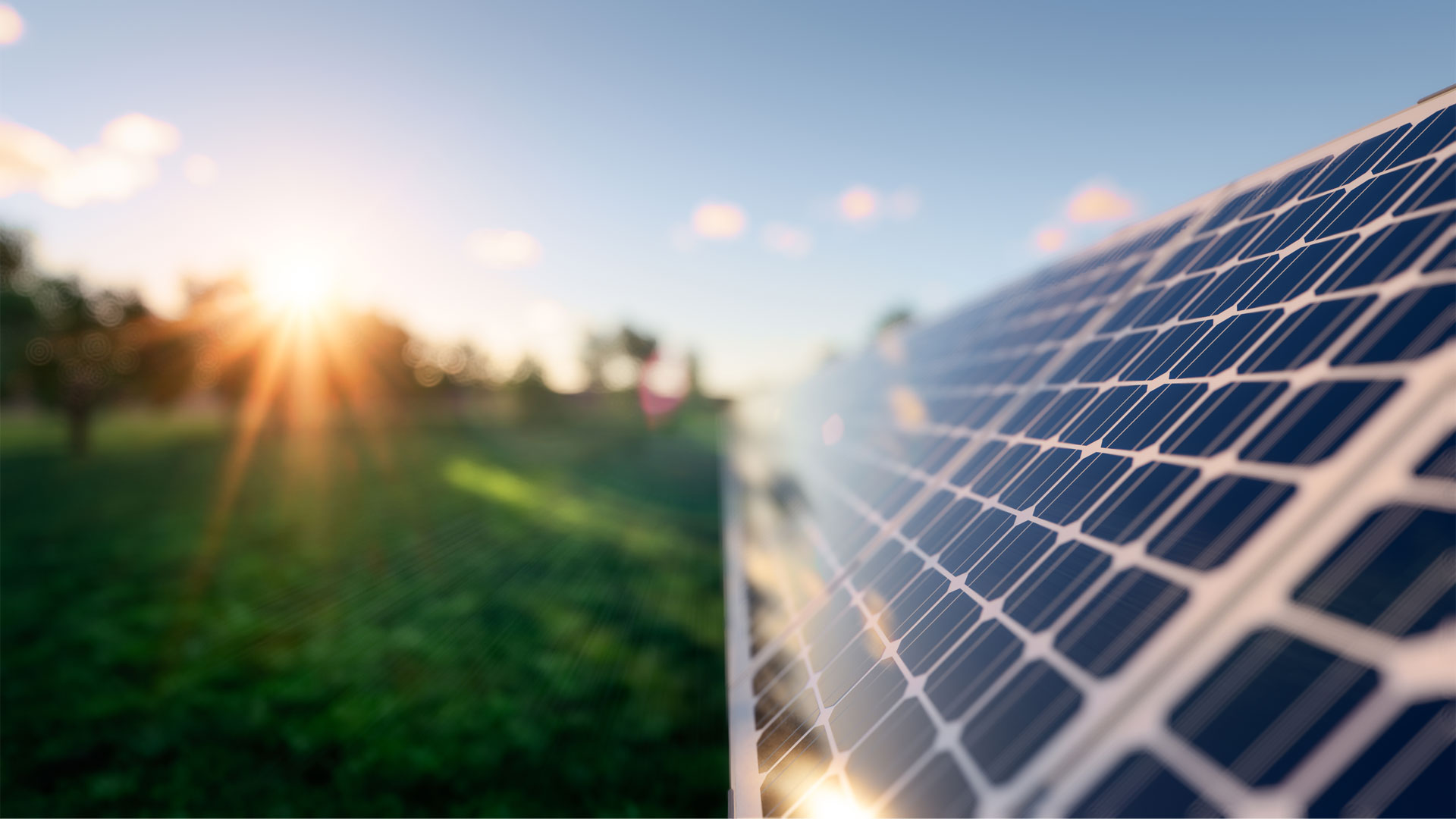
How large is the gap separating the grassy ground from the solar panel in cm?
365

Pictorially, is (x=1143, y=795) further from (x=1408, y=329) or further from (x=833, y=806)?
(x=1408, y=329)

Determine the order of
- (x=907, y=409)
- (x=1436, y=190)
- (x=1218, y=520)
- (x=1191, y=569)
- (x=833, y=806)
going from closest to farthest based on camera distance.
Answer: (x=1191, y=569) → (x=1218, y=520) → (x=833, y=806) → (x=1436, y=190) → (x=907, y=409)

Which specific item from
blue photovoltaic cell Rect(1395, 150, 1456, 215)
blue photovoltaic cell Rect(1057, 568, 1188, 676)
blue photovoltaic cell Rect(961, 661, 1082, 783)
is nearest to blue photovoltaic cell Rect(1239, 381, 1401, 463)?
blue photovoltaic cell Rect(1057, 568, 1188, 676)

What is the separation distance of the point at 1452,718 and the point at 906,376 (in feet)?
29.8

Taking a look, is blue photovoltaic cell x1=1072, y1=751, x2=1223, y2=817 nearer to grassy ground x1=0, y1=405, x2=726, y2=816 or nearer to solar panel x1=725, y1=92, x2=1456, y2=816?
solar panel x1=725, y1=92, x2=1456, y2=816

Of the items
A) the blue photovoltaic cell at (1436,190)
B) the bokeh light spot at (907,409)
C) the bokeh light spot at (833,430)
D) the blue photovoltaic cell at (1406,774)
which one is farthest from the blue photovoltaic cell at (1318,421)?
the bokeh light spot at (833,430)

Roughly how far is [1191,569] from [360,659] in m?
11.1

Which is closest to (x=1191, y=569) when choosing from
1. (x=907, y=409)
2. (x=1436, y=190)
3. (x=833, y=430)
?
(x=1436, y=190)

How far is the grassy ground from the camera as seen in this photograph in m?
6.64

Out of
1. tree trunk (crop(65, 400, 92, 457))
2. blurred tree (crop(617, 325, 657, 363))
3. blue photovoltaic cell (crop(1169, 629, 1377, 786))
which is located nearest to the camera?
blue photovoltaic cell (crop(1169, 629, 1377, 786))

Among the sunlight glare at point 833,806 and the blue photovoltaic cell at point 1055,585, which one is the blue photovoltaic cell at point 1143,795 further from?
the sunlight glare at point 833,806

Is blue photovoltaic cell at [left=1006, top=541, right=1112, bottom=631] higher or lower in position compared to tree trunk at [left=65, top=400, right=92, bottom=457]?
higher

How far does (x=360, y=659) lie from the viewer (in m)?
9.54

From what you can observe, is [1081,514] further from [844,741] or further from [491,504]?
[491,504]
